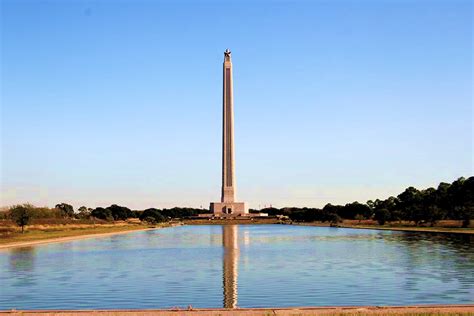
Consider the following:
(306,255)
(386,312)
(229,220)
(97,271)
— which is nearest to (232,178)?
(229,220)

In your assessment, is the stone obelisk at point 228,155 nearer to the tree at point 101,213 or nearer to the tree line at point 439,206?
the tree line at point 439,206

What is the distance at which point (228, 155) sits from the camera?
507 feet

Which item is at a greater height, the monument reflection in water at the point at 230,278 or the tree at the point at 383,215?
the tree at the point at 383,215

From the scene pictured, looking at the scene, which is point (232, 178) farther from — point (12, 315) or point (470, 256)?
point (12, 315)

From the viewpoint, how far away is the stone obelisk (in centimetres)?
15225

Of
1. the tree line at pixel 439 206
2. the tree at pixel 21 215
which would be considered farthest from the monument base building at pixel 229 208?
the tree at pixel 21 215

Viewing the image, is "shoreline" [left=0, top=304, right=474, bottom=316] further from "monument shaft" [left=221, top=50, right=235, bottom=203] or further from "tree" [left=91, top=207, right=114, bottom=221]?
"tree" [left=91, top=207, right=114, bottom=221]

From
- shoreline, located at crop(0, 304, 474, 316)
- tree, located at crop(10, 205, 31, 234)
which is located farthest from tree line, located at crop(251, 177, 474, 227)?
shoreline, located at crop(0, 304, 474, 316)

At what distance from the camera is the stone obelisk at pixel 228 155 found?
152 meters

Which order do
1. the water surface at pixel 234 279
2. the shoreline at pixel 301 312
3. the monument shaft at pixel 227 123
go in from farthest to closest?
1. the monument shaft at pixel 227 123
2. the water surface at pixel 234 279
3. the shoreline at pixel 301 312

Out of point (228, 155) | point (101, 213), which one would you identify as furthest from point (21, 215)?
point (101, 213)

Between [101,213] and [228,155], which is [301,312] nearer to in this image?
[228,155]

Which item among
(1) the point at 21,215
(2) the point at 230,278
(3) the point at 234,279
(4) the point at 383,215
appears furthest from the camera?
(4) the point at 383,215

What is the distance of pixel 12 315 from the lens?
16125mm
